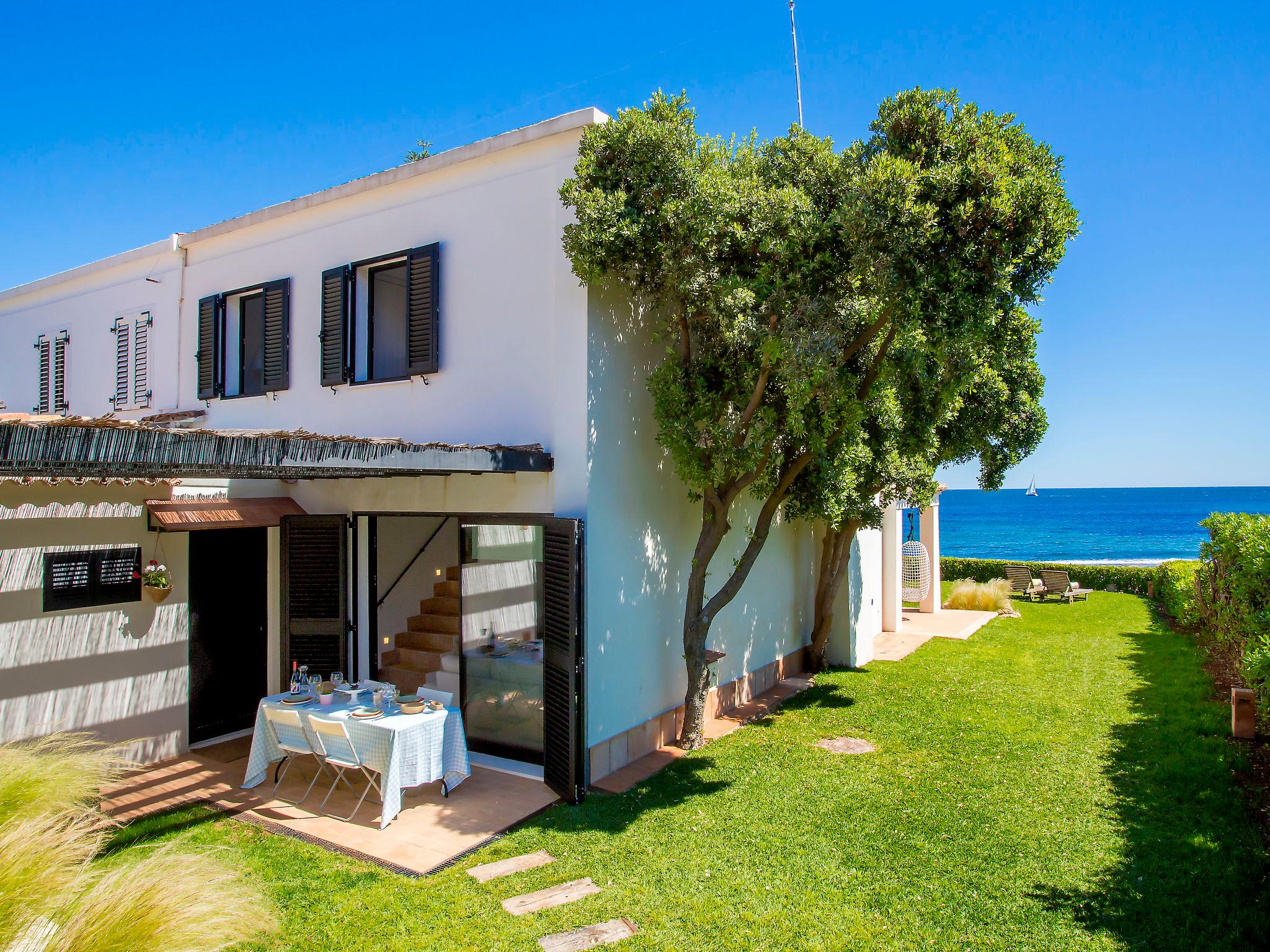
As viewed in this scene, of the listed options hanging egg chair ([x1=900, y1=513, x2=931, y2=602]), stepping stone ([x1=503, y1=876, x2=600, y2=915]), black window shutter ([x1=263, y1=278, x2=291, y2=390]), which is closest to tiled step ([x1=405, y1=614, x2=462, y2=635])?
black window shutter ([x1=263, y1=278, x2=291, y2=390])

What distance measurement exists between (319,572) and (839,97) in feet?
30.1

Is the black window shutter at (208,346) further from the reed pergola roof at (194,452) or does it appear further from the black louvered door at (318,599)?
the reed pergola roof at (194,452)

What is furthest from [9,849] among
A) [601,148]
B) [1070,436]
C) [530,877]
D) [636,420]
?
[1070,436]

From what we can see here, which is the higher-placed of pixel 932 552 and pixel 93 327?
pixel 93 327

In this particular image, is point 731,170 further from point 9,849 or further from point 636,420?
point 9,849

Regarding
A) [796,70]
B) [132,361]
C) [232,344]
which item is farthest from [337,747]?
[796,70]

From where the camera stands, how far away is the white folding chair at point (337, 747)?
6.40 metres

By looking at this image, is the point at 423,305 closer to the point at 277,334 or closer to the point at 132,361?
the point at 277,334

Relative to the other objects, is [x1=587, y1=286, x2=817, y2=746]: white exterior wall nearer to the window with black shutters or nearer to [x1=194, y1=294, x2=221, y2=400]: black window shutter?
the window with black shutters

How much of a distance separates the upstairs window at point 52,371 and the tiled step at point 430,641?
7.47m

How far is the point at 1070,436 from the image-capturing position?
2756 inches

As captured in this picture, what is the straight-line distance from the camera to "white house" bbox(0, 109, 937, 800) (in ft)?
23.1

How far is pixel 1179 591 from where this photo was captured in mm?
Result: 15172

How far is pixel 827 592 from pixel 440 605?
6.06 metres
